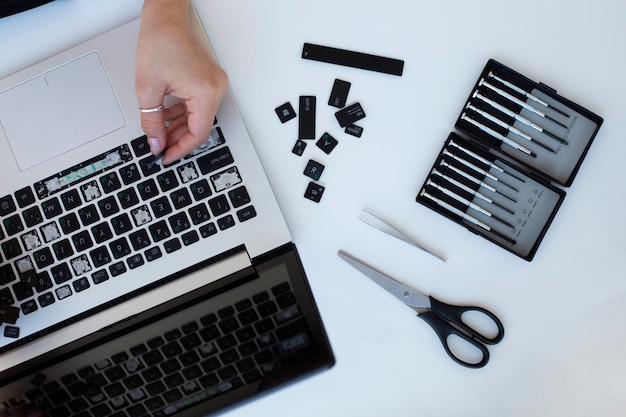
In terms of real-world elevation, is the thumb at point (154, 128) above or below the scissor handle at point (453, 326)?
above

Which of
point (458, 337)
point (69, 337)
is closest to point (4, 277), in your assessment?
point (69, 337)

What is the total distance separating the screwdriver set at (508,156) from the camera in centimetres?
84

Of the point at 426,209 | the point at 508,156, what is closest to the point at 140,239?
the point at 426,209

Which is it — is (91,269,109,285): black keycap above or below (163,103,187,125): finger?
below

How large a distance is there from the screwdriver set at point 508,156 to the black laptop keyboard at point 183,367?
284mm

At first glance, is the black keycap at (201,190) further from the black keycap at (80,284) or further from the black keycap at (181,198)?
the black keycap at (80,284)

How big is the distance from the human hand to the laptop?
0.04m

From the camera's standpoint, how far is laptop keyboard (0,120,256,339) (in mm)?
813

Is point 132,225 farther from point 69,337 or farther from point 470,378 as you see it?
point 470,378

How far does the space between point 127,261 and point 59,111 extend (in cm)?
24

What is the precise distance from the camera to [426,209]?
0.86 m

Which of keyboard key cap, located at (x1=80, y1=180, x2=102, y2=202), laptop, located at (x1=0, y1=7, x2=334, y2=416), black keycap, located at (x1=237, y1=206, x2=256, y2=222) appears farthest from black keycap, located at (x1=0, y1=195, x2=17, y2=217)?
black keycap, located at (x1=237, y1=206, x2=256, y2=222)

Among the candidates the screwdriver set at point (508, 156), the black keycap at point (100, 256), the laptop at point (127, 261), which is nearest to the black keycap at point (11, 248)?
the laptop at point (127, 261)

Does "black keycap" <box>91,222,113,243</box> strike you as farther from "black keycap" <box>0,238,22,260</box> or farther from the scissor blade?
the scissor blade
